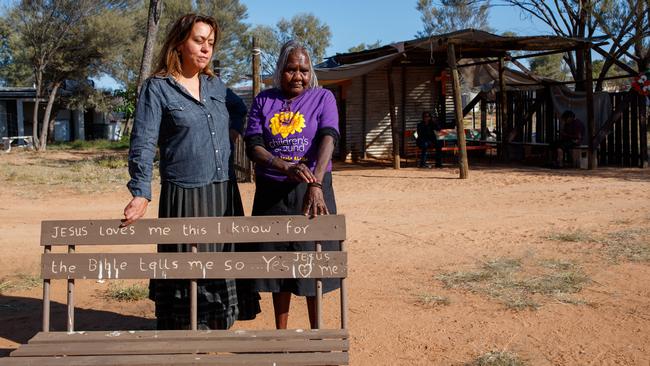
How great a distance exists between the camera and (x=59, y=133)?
36844 millimetres

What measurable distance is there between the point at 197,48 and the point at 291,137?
607mm

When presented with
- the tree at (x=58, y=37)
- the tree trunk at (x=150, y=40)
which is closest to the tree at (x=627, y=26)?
the tree trunk at (x=150, y=40)

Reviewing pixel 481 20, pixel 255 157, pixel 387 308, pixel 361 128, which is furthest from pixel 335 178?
pixel 481 20

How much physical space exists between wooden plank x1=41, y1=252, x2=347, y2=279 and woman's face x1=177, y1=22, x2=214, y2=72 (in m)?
0.90

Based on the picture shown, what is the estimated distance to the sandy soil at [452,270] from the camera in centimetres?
410

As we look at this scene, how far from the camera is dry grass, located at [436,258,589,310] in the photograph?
4906mm

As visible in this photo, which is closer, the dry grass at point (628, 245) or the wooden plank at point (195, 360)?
the wooden plank at point (195, 360)

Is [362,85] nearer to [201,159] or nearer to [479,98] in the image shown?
[479,98]

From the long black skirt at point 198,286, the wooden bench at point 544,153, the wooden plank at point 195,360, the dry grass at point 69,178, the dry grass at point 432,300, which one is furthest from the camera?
the wooden bench at point 544,153

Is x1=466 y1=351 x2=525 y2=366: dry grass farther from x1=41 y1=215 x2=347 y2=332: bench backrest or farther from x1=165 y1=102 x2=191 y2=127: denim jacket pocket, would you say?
x1=165 y1=102 x2=191 y2=127: denim jacket pocket

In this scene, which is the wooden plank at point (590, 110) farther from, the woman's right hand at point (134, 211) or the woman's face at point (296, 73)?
the woman's right hand at point (134, 211)

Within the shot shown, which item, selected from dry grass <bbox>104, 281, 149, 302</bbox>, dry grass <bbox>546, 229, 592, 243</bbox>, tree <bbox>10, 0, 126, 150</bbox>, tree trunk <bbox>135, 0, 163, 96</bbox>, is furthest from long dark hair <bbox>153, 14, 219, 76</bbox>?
tree <bbox>10, 0, 126, 150</bbox>

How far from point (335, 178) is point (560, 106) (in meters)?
5.78

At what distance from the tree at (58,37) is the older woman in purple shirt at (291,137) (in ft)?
91.2
